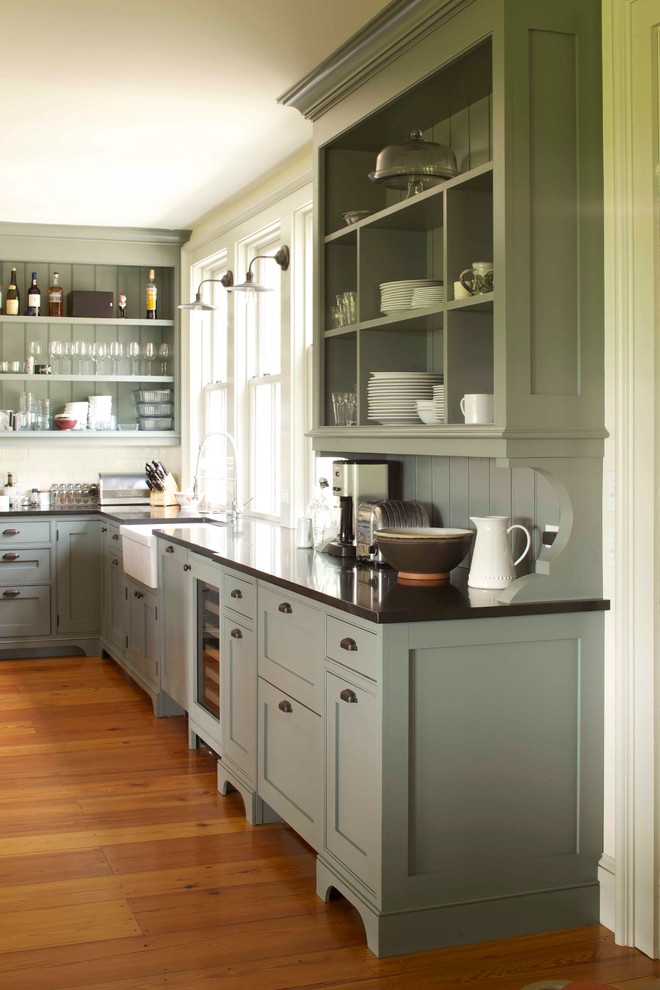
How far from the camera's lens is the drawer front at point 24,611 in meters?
6.93

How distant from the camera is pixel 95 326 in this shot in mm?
7832

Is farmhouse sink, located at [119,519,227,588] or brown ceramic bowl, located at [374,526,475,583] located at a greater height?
brown ceramic bowl, located at [374,526,475,583]

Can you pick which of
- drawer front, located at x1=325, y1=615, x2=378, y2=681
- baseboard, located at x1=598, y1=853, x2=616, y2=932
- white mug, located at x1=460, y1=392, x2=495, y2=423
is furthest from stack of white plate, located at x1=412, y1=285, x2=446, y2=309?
baseboard, located at x1=598, y1=853, x2=616, y2=932

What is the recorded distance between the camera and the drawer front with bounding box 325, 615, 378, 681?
2.88m

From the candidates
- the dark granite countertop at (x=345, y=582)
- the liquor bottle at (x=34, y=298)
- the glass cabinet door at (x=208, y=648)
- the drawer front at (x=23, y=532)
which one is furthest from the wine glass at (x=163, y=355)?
the glass cabinet door at (x=208, y=648)

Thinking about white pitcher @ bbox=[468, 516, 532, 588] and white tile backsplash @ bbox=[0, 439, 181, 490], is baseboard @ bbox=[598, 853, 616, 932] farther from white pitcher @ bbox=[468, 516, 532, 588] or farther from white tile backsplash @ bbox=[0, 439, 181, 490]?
white tile backsplash @ bbox=[0, 439, 181, 490]

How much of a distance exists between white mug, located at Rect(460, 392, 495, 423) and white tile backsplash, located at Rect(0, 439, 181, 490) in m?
4.97

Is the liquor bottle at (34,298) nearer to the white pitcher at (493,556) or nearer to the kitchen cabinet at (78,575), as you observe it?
the kitchen cabinet at (78,575)

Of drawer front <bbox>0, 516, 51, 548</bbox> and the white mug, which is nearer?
the white mug

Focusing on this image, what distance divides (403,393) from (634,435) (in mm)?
1026

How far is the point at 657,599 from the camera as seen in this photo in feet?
9.46

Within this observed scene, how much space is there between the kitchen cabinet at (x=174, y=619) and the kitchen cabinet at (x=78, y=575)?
170 centimetres

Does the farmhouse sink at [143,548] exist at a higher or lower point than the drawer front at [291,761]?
higher

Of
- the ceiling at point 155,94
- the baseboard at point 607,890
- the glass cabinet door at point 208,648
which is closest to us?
the baseboard at point 607,890
